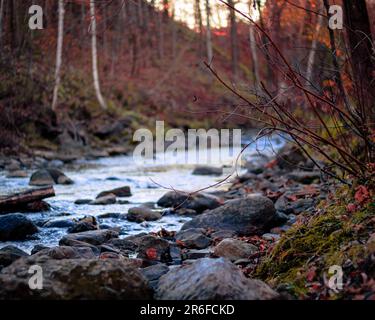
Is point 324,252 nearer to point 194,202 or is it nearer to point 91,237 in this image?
point 91,237

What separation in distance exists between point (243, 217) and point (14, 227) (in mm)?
3017

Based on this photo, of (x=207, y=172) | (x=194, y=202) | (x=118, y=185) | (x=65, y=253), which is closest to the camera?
(x=65, y=253)

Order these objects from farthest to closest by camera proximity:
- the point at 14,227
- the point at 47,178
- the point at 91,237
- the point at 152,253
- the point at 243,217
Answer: the point at 47,178, the point at 243,217, the point at 14,227, the point at 91,237, the point at 152,253

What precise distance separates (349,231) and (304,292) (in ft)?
2.66

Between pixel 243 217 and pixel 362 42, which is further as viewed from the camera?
pixel 243 217

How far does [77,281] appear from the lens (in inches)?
124

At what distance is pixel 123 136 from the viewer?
69.6 ft

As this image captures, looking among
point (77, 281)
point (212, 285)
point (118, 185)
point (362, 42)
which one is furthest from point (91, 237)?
point (118, 185)

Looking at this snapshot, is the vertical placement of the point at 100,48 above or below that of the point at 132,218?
above

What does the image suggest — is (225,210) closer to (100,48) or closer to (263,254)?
(263,254)

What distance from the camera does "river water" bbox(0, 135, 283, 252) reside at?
268 inches

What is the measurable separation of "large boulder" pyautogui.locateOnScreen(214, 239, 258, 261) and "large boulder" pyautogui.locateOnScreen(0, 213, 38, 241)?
8.72 ft

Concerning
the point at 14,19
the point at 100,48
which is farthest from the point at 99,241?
the point at 100,48

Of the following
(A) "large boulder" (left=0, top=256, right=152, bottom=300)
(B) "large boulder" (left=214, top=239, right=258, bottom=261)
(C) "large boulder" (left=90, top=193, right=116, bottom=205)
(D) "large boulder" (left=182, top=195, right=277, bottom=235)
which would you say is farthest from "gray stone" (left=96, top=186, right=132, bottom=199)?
(A) "large boulder" (left=0, top=256, right=152, bottom=300)
